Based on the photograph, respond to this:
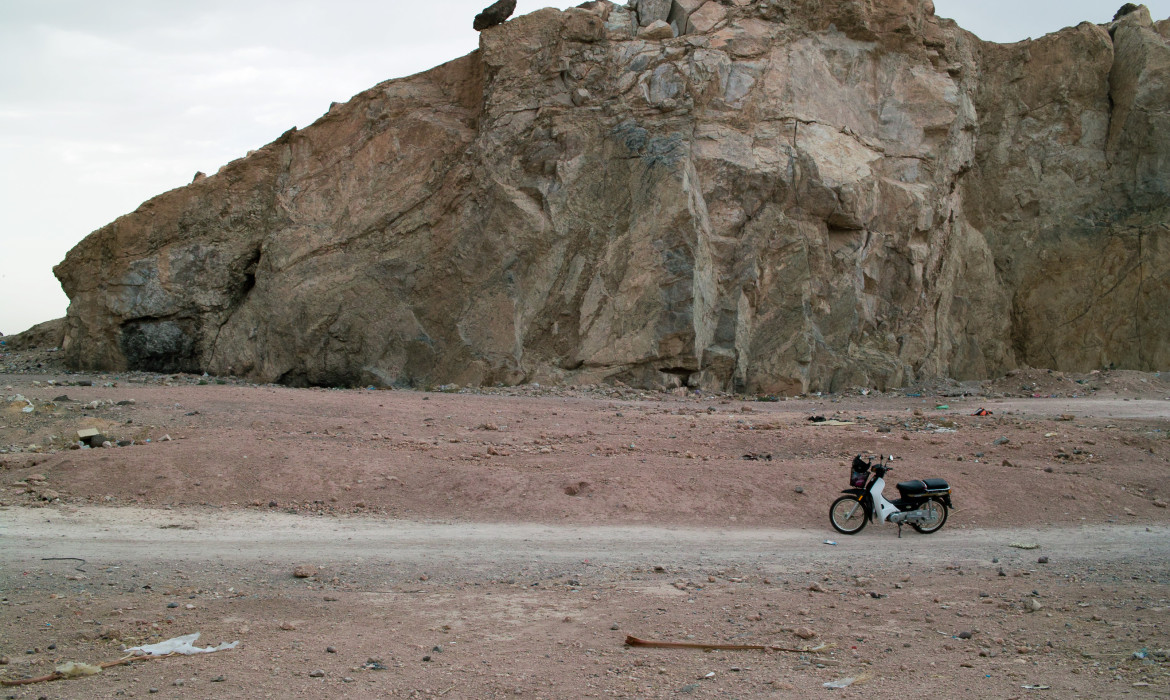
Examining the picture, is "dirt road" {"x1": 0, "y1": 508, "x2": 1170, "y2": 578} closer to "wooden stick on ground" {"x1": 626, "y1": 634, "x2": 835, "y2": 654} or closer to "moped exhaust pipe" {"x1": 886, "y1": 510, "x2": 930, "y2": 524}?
"moped exhaust pipe" {"x1": 886, "y1": 510, "x2": 930, "y2": 524}

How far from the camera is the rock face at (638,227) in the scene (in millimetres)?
17625

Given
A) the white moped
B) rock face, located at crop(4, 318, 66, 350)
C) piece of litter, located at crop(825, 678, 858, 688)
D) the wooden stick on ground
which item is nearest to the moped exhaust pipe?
the white moped

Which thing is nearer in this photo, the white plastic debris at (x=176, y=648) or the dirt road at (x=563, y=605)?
the dirt road at (x=563, y=605)

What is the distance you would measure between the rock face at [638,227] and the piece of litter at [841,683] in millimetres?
12703

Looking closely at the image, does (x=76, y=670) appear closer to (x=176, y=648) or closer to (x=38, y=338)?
(x=176, y=648)

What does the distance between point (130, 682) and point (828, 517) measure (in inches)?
223

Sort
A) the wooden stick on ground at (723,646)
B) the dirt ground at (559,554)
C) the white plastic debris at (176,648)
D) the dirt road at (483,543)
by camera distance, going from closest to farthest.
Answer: the dirt ground at (559,554) → the white plastic debris at (176,648) → the wooden stick on ground at (723,646) → the dirt road at (483,543)

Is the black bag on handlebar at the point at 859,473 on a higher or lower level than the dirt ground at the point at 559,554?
higher

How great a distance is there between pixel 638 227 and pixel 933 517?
10.5 m

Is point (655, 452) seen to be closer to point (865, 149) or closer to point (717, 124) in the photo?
point (717, 124)

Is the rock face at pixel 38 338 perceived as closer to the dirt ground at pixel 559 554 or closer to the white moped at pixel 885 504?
the dirt ground at pixel 559 554

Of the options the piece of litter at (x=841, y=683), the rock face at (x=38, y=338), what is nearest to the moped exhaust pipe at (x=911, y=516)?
the piece of litter at (x=841, y=683)

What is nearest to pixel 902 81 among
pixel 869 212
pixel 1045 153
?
pixel 869 212

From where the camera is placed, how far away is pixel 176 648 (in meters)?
4.49
